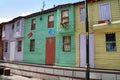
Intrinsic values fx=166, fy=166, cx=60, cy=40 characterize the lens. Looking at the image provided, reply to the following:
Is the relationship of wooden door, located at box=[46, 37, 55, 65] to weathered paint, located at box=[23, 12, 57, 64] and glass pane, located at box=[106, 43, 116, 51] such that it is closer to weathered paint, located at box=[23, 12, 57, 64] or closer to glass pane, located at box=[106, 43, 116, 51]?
weathered paint, located at box=[23, 12, 57, 64]

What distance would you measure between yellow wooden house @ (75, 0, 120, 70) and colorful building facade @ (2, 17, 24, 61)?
414 inches

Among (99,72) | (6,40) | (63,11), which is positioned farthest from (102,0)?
(6,40)

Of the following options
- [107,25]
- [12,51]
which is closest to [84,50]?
[107,25]

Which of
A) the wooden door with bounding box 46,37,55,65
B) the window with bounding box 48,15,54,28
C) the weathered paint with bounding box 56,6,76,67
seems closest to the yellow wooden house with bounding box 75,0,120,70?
the weathered paint with bounding box 56,6,76,67

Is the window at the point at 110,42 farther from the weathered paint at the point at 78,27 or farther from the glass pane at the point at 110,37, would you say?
the weathered paint at the point at 78,27

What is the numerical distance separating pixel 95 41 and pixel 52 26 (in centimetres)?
614

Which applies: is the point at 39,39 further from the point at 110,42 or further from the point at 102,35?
the point at 110,42

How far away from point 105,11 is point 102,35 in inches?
89.3

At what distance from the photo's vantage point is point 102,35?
1553 centimetres

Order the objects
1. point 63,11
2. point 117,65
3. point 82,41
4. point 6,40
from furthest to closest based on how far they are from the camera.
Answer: point 6,40 → point 63,11 → point 82,41 → point 117,65

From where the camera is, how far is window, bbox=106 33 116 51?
1485cm

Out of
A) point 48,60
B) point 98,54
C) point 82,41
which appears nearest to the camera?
point 98,54

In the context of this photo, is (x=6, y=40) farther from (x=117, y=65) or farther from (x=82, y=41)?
(x=117, y=65)

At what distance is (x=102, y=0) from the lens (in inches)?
624
